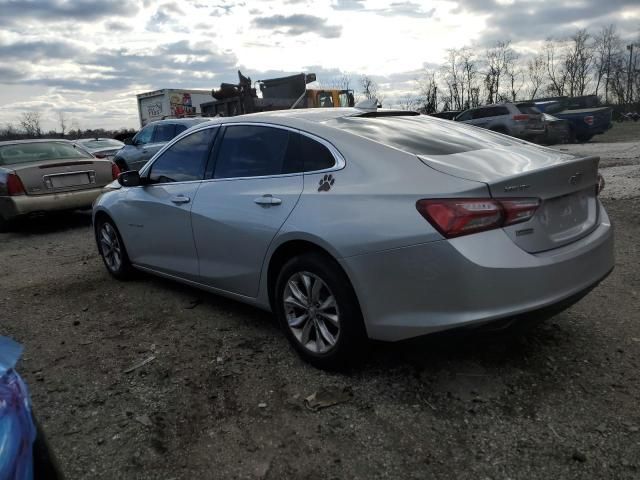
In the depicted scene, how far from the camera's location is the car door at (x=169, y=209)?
4.27 m

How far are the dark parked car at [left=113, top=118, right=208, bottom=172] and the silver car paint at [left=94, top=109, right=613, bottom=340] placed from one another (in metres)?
8.95

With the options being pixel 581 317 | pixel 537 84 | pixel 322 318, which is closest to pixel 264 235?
pixel 322 318

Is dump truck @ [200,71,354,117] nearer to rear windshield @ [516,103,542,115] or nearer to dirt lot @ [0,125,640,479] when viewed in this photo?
rear windshield @ [516,103,542,115]

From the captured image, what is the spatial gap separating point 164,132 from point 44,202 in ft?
14.0

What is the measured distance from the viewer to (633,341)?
3479mm

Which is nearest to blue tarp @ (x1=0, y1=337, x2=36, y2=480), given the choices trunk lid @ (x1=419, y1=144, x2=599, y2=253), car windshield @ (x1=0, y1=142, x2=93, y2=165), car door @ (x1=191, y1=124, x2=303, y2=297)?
car door @ (x1=191, y1=124, x2=303, y2=297)

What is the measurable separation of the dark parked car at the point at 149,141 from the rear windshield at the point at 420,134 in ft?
27.5

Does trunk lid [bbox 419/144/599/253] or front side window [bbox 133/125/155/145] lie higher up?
front side window [bbox 133/125/155/145]

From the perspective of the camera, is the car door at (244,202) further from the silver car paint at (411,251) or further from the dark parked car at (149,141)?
the dark parked car at (149,141)

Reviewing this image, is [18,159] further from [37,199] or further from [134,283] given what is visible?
[134,283]

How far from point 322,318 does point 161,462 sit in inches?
46.4

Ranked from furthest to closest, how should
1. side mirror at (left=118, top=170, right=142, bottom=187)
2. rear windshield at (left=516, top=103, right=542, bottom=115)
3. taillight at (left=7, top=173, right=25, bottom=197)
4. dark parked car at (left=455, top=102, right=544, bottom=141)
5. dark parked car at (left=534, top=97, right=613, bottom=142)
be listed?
1. dark parked car at (left=534, top=97, right=613, bottom=142)
2. rear windshield at (left=516, top=103, right=542, bottom=115)
3. dark parked car at (left=455, top=102, right=544, bottom=141)
4. taillight at (left=7, top=173, right=25, bottom=197)
5. side mirror at (left=118, top=170, right=142, bottom=187)

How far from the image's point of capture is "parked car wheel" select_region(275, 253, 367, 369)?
302 centimetres

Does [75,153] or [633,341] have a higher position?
[75,153]
